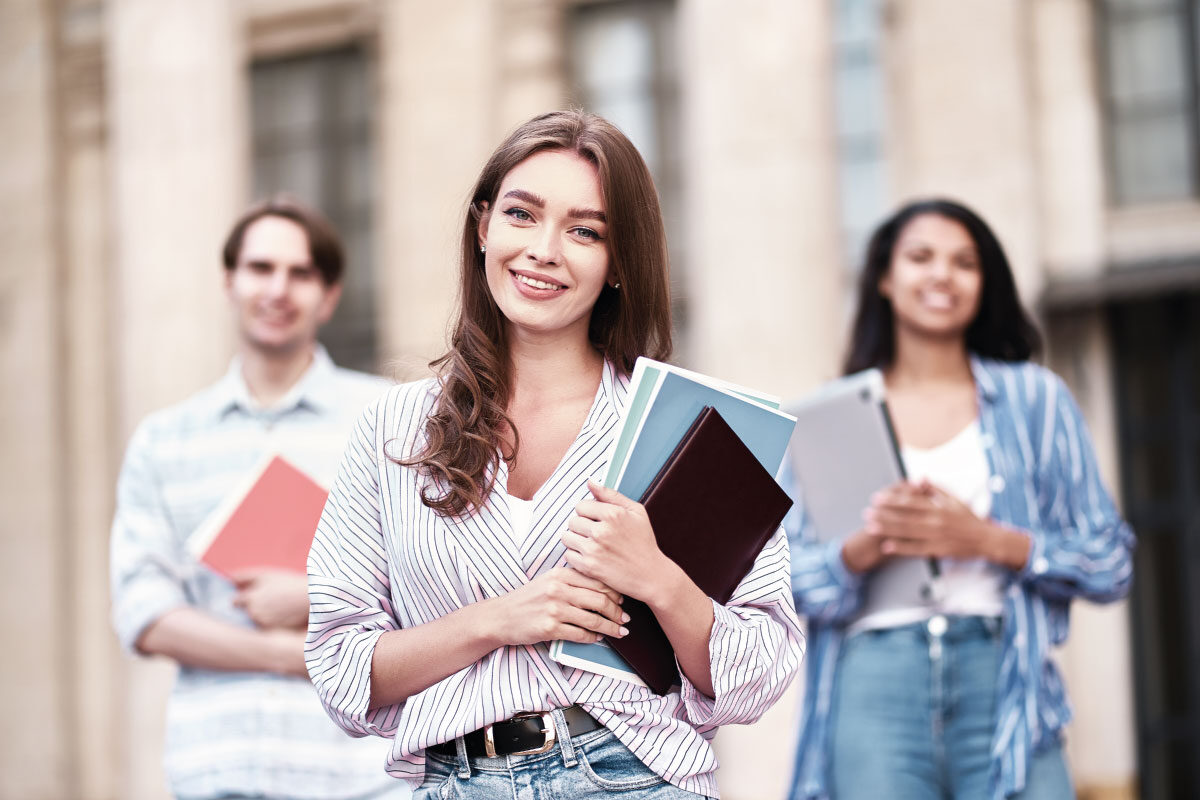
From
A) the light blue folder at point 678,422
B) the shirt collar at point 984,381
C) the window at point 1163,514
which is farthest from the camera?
the window at point 1163,514

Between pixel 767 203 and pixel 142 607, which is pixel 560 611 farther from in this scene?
pixel 767 203

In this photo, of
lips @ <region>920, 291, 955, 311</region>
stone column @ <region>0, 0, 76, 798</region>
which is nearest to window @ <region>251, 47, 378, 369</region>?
stone column @ <region>0, 0, 76, 798</region>

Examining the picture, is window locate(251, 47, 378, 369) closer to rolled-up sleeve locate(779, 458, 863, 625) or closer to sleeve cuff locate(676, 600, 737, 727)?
rolled-up sleeve locate(779, 458, 863, 625)

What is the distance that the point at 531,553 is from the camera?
7.65 feet

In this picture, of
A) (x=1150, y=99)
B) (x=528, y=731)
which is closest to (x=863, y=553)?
(x=528, y=731)

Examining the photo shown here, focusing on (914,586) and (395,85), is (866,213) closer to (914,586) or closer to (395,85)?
(395,85)

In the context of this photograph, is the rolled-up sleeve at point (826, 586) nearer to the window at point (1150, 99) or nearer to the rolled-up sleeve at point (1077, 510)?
the rolled-up sleeve at point (1077, 510)

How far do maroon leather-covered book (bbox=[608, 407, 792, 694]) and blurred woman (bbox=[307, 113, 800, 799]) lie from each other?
42 mm

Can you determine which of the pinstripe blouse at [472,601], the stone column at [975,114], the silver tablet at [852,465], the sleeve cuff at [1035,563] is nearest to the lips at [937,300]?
the silver tablet at [852,465]

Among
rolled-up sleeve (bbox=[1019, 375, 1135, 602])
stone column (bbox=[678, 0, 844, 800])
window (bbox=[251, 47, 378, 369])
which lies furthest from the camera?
window (bbox=[251, 47, 378, 369])

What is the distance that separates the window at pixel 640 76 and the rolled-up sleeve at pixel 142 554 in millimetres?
8437

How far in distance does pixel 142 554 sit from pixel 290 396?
24.6 inches

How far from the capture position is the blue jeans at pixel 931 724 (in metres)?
3.83

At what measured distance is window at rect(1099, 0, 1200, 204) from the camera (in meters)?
10.8
